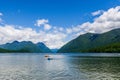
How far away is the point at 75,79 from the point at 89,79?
4.11m

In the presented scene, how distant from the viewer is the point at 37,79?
61.5 meters

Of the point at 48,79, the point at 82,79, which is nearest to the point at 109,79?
the point at 82,79

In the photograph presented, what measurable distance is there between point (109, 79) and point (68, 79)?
39.3 ft

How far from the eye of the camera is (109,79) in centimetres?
6100

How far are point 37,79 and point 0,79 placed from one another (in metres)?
10.8

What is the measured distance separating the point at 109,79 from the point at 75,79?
9.90 meters

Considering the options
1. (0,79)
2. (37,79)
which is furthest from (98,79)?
(0,79)

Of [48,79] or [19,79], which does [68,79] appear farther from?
[19,79]

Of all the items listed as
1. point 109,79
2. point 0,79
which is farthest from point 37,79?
point 109,79

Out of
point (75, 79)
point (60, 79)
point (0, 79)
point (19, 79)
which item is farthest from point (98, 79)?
point (0, 79)

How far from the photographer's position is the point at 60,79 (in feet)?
202

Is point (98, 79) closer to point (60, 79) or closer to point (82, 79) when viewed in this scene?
point (82, 79)

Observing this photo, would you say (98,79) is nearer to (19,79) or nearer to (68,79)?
(68,79)

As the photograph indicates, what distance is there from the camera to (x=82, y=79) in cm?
6153
